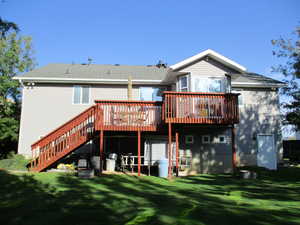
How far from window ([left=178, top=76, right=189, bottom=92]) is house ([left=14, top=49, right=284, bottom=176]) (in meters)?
0.06

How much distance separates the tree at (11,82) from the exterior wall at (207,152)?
34.7 feet

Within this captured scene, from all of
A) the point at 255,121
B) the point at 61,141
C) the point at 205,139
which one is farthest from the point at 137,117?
the point at 255,121

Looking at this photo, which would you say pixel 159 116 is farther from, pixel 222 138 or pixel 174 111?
pixel 222 138

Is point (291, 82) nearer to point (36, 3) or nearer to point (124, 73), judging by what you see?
point (124, 73)

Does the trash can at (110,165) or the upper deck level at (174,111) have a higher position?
the upper deck level at (174,111)

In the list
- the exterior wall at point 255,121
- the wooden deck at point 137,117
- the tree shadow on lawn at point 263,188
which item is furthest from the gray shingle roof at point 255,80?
the tree shadow on lawn at point 263,188

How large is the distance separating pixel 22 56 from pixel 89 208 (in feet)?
83.6

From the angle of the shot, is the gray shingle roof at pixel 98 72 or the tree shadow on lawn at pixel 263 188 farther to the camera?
the gray shingle roof at pixel 98 72

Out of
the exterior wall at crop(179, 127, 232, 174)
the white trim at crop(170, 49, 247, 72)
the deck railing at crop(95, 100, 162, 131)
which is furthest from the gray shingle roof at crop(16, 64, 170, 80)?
the exterior wall at crop(179, 127, 232, 174)

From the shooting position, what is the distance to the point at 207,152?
13.5 metres

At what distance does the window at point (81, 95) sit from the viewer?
15.4 m

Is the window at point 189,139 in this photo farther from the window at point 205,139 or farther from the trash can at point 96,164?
the trash can at point 96,164

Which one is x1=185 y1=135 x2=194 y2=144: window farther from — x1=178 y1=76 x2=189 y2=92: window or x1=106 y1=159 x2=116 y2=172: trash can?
x1=106 y1=159 x2=116 y2=172: trash can

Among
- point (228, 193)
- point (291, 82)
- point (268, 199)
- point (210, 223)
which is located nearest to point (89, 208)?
point (210, 223)
